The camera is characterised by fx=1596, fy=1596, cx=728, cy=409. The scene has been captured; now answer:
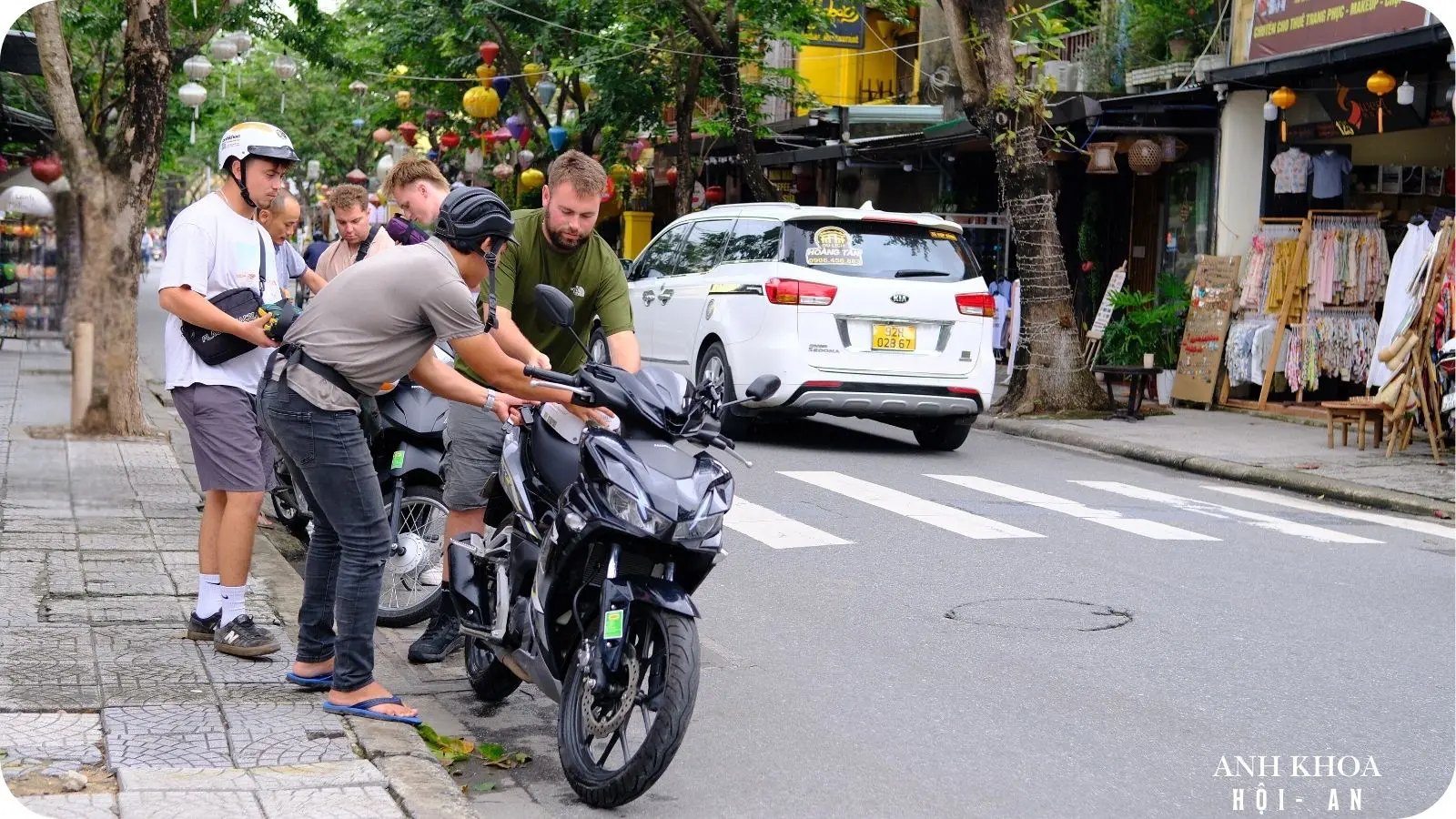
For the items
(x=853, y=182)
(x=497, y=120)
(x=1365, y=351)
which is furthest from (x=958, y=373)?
(x=497, y=120)

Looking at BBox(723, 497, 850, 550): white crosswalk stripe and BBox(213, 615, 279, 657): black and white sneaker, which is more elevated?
BBox(213, 615, 279, 657): black and white sneaker

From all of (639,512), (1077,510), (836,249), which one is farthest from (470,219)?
(836,249)

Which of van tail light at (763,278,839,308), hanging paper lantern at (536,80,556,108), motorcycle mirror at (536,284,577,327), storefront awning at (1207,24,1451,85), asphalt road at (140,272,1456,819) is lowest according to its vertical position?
asphalt road at (140,272,1456,819)

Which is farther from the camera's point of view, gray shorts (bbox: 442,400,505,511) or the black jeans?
gray shorts (bbox: 442,400,505,511)

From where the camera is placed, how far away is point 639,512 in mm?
4535

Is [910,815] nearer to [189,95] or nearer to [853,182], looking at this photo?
[189,95]

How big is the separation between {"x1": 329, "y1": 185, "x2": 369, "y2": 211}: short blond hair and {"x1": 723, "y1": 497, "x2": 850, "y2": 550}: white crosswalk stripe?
271 centimetres

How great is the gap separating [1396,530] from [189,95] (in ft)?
59.3

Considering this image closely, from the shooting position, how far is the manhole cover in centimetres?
712

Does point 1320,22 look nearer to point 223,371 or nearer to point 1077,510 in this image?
point 1077,510

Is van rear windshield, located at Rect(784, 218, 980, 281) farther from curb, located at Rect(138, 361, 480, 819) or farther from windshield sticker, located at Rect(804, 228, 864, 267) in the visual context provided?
curb, located at Rect(138, 361, 480, 819)

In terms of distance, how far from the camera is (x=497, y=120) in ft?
112

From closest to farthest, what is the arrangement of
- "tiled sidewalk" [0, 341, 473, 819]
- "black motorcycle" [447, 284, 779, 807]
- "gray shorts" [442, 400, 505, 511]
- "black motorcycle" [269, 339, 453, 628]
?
"tiled sidewalk" [0, 341, 473, 819] < "black motorcycle" [447, 284, 779, 807] < "gray shorts" [442, 400, 505, 511] < "black motorcycle" [269, 339, 453, 628]

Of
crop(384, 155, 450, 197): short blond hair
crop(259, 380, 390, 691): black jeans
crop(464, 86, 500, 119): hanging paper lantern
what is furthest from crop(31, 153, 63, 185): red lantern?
crop(259, 380, 390, 691): black jeans
